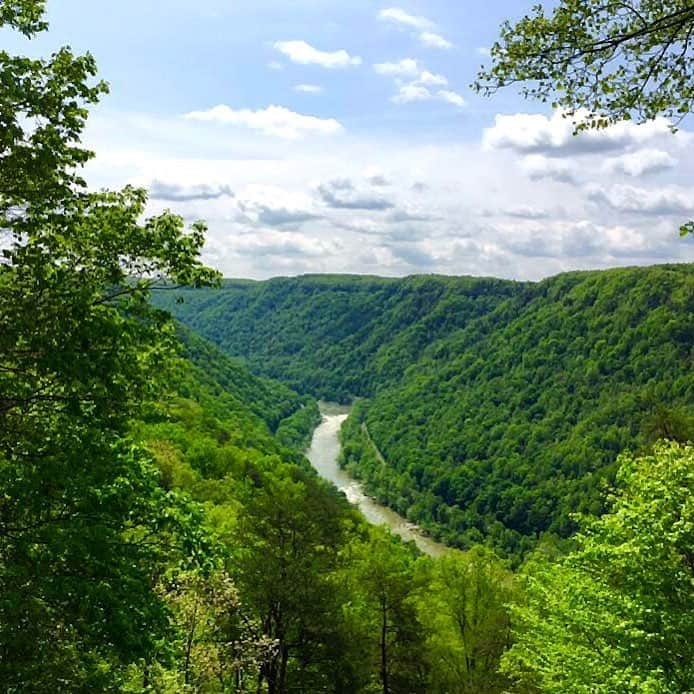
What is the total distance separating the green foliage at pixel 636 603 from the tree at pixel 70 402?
897 centimetres

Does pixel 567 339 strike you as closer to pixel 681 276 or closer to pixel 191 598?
pixel 681 276

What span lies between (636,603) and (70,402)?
38.2 feet

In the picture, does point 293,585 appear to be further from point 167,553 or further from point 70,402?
point 70,402

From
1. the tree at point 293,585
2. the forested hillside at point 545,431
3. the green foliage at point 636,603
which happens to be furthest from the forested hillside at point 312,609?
the forested hillside at point 545,431

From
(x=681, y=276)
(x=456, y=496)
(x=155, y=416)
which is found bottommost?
(x=456, y=496)

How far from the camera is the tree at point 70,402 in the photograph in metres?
7.50

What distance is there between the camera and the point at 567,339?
196 meters

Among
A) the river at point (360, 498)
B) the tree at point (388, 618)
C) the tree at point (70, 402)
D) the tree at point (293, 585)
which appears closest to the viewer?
the tree at point (70, 402)

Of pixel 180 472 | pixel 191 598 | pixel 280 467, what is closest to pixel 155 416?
pixel 191 598

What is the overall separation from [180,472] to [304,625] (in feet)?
89.8

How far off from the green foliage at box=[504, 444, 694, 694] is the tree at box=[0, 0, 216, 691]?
8970 mm

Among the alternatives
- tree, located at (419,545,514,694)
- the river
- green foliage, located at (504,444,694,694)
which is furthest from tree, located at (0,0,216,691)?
the river

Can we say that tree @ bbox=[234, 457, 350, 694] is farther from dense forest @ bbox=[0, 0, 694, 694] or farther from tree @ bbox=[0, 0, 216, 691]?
tree @ bbox=[0, 0, 216, 691]

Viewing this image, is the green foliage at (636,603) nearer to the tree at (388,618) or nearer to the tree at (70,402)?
the tree at (70,402)
